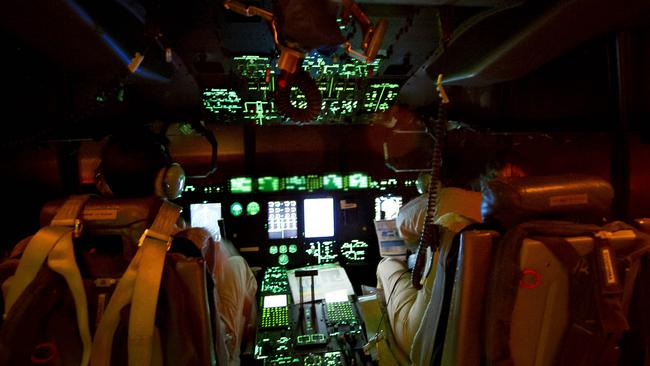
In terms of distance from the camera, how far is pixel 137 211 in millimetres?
1091

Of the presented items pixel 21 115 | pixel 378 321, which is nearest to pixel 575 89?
pixel 378 321

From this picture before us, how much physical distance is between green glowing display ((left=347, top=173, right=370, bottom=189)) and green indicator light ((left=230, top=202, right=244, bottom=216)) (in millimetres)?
773

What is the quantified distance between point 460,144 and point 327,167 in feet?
3.54

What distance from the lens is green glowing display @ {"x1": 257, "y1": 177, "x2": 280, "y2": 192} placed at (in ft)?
8.13

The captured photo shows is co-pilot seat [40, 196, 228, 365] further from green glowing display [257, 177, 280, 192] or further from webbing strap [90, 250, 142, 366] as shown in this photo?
green glowing display [257, 177, 280, 192]

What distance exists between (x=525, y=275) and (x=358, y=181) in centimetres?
158

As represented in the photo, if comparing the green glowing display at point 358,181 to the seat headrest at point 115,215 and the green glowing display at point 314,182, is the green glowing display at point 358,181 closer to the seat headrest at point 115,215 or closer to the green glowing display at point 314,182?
the green glowing display at point 314,182

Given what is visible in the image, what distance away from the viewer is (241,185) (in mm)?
2469

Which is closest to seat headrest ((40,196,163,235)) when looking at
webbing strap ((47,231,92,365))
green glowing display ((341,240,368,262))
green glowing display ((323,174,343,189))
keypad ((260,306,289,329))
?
webbing strap ((47,231,92,365))

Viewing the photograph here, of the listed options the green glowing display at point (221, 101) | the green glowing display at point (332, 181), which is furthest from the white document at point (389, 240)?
the green glowing display at point (221, 101)

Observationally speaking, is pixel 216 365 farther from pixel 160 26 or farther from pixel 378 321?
pixel 160 26

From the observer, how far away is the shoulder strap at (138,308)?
2.97 ft

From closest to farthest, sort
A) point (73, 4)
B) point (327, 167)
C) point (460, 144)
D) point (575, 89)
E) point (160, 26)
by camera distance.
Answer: point (73, 4), point (160, 26), point (575, 89), point (460, 144), point (327, 167)

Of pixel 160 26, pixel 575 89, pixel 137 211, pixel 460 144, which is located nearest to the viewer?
pixel 137 211
